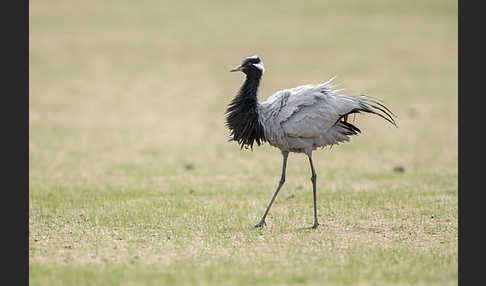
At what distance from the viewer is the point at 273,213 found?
1143 cm

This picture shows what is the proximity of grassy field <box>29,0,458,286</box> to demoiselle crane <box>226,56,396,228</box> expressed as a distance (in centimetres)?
133

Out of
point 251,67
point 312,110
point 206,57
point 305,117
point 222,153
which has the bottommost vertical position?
point 222,153

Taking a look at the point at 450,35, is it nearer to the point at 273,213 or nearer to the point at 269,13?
the point at 269,13

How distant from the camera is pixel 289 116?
10336mm

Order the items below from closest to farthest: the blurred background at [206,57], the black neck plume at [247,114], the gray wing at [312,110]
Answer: the gray wing at [312,110] < the black neck plume at [247,114] < the blurred background at [206,57]

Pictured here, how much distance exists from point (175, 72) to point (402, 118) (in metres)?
10.9

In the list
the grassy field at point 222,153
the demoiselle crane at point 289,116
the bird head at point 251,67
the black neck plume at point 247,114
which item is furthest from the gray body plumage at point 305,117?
the grassy field at point 222,153

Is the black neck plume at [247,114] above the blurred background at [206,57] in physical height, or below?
below

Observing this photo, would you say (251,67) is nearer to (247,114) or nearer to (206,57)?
(247,114)

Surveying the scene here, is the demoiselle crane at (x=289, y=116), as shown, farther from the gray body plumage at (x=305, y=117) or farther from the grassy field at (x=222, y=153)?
the grassy field at (x=222, y=153)

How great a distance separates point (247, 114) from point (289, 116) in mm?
663

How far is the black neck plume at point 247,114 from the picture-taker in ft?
34.3

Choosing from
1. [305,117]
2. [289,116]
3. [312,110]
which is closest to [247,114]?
[289,116]

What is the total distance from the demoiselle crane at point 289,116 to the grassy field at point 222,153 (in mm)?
1332
